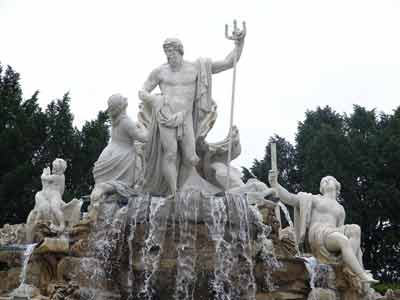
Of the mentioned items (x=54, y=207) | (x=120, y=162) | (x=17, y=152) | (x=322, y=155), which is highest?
(x=322, y=155)

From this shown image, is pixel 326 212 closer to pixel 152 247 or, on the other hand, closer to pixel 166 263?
pixel 166 263

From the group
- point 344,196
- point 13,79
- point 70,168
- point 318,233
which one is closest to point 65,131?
point 70,168

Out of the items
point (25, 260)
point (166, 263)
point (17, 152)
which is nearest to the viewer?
point (166, 263)

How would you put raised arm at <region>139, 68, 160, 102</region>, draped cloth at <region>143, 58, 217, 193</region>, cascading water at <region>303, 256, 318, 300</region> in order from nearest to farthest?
cascading water at <region>303, 256, 318, 300</region>, draped cloth at <region>143, 58, 217, 193</region>, raised arm at <region>139, 68, 160, 102</region>

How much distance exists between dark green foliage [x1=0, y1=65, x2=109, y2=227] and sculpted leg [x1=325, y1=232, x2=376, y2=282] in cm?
1404

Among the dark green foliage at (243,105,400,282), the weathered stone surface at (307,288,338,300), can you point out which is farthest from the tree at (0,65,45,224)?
the weathered stone surface at (307,288,338,300)

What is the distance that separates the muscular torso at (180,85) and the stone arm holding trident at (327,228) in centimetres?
209

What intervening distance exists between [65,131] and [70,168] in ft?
4.97

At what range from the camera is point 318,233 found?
36.1 feet

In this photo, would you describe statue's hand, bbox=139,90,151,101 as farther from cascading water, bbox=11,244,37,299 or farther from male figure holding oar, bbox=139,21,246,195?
cascading water, bbox=11,244,37,299

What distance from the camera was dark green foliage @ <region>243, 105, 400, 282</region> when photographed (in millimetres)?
25469

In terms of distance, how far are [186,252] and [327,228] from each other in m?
3.08

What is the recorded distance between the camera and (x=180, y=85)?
1158 cm

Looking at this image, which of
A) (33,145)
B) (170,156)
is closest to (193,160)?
(170,156)
